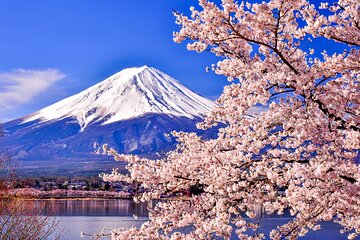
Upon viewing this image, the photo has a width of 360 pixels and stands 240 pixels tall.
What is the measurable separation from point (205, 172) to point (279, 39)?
1353 millimetres

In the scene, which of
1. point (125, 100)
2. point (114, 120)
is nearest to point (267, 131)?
point (114, 120)

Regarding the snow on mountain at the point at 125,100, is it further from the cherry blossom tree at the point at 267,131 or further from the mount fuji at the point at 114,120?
the cherry blossom tree at the point at 267,131

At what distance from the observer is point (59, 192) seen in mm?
73688

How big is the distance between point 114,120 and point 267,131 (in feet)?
574

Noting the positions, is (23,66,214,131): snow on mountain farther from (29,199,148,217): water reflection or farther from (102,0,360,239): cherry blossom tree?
(102,0,360,239): cherry blossom tree

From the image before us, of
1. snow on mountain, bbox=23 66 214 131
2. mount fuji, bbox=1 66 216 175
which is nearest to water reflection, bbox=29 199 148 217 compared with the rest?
mount fuji, bbox=1 66 216 175

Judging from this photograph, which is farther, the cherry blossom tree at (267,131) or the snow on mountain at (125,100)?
the snow on mountain at (125,100)

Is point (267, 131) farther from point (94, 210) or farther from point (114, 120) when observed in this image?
point (114, 120)

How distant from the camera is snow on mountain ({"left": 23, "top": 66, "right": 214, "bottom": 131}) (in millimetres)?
176375

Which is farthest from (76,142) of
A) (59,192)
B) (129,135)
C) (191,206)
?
(191,206)

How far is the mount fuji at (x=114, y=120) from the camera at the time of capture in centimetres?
16000

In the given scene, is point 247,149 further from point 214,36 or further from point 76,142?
point 76,142

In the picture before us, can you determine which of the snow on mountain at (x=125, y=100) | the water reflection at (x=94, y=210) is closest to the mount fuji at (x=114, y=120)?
the snow on mountain at (x=125, y=100)

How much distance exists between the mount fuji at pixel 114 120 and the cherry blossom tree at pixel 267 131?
141 metres
